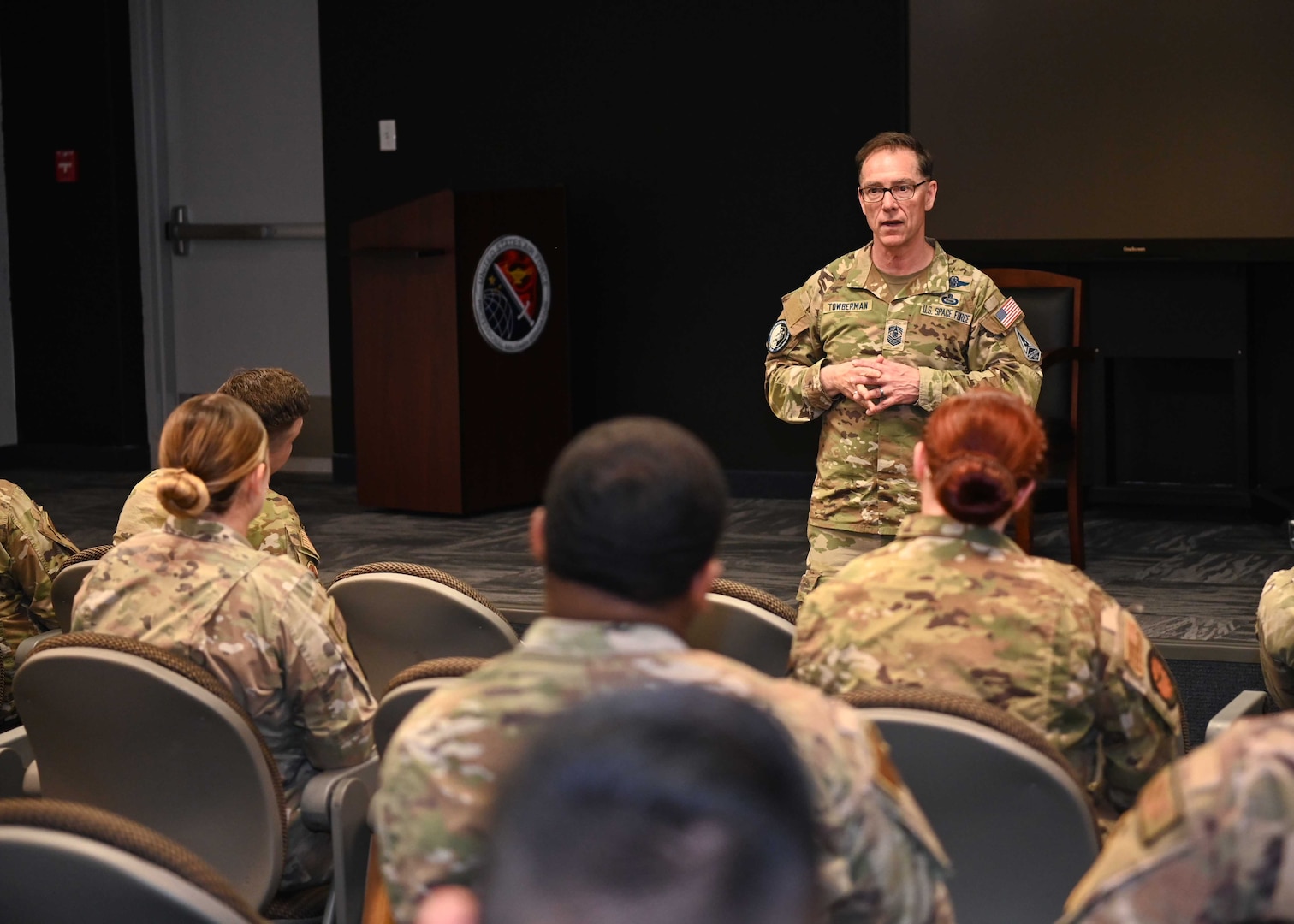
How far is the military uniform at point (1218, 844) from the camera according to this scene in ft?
3.27

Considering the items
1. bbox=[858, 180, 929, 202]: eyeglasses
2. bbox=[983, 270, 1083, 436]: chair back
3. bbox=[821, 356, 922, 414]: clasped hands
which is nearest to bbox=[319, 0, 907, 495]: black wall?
bbox=[983, 270, 1083, 436]: chair back

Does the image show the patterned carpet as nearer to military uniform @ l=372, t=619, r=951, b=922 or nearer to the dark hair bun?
the dark hair bun

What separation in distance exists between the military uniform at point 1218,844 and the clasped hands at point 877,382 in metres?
2.18

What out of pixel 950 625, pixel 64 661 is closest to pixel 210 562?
pixel 64 661

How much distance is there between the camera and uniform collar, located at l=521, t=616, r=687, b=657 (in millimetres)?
1281

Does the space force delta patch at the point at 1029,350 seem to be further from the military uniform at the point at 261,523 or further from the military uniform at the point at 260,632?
the military uniform at the point at 260,632

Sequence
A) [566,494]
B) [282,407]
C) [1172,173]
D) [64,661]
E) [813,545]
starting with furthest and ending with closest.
Result: [1172,173]
[813,545]
[282,407]
[64,661]
[566,494]

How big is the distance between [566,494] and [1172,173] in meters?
5.24

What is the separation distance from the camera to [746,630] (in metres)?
2.46

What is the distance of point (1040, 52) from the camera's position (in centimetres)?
610

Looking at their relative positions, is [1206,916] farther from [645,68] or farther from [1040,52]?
[645,68]

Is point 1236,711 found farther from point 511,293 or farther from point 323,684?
point 511,293

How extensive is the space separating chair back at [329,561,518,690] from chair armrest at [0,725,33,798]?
54 cm

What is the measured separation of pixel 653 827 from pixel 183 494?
1675mm
